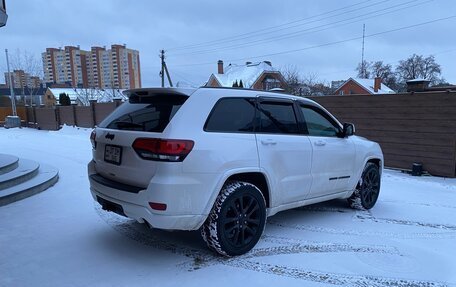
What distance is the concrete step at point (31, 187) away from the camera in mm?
5591

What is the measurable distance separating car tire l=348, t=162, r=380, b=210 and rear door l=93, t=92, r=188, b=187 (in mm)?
3295

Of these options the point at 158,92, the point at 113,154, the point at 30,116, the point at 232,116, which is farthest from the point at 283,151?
the point at 30,116

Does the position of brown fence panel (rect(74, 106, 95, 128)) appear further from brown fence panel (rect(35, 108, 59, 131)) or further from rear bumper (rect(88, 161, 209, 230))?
rear bumper (rect(88, 161, 209, 230))

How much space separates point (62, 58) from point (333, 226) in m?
86.2

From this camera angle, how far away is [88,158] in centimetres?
1055

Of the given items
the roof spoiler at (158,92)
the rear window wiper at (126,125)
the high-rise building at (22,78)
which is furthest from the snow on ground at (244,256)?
the high-rise building at (22,78)

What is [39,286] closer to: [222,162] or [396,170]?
[222,162]

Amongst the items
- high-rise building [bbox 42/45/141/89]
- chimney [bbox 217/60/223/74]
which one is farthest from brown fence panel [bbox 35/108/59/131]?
high-rise building [bbox 42/45/141/89]

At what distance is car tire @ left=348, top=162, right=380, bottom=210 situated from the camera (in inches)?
214

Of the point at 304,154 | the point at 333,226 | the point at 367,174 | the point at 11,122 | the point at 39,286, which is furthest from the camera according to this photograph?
the point at 11,122

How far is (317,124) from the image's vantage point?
4.81m

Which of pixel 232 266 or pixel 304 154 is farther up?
pixel 304 154

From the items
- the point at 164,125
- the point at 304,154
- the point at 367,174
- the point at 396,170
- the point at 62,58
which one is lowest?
the point at 396,170

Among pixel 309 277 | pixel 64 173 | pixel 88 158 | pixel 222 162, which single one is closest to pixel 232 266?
pixel 309 277
